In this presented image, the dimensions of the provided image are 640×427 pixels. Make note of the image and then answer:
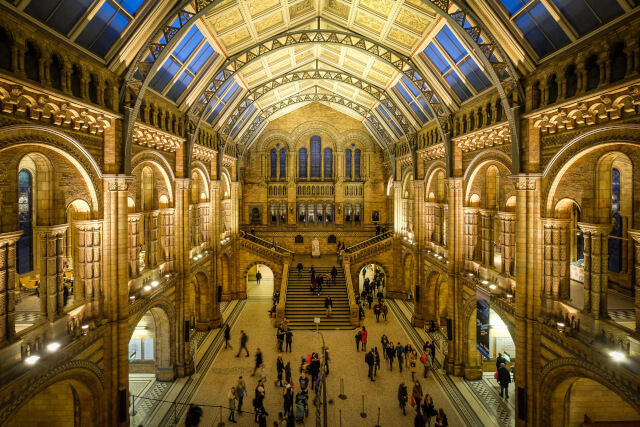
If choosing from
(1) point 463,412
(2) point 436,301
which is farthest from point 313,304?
(1) point 463,412

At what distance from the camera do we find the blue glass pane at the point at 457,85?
598 inches

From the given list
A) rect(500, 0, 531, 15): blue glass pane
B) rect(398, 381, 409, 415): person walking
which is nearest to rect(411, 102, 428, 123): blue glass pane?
rect(500, 0, 531, 15): blue glass pane

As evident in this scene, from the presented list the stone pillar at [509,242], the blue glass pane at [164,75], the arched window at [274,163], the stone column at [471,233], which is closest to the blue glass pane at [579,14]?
the stone pillar at [509,242]

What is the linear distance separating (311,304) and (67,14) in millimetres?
19221

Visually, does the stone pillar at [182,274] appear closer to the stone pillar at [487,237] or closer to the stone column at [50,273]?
the stone column at [50,273]

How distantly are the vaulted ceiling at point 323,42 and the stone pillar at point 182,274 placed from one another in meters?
3.91

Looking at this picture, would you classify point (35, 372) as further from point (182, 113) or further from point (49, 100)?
point (182, 113)

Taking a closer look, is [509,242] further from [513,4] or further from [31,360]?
[31,360]

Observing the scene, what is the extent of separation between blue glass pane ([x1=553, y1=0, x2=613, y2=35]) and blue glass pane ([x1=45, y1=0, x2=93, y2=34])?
1193cm

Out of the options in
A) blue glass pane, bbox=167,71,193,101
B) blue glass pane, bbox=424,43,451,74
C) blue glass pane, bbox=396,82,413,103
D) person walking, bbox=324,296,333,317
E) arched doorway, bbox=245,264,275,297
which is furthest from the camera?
arched doorway, bbox=245,264,275,297

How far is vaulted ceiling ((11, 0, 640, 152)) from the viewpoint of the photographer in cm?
934

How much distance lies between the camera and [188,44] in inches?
533

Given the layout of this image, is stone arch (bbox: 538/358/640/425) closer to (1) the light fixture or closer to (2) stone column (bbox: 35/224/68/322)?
(1) the light fixture

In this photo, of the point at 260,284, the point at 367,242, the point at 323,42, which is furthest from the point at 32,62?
the point at 260,284
